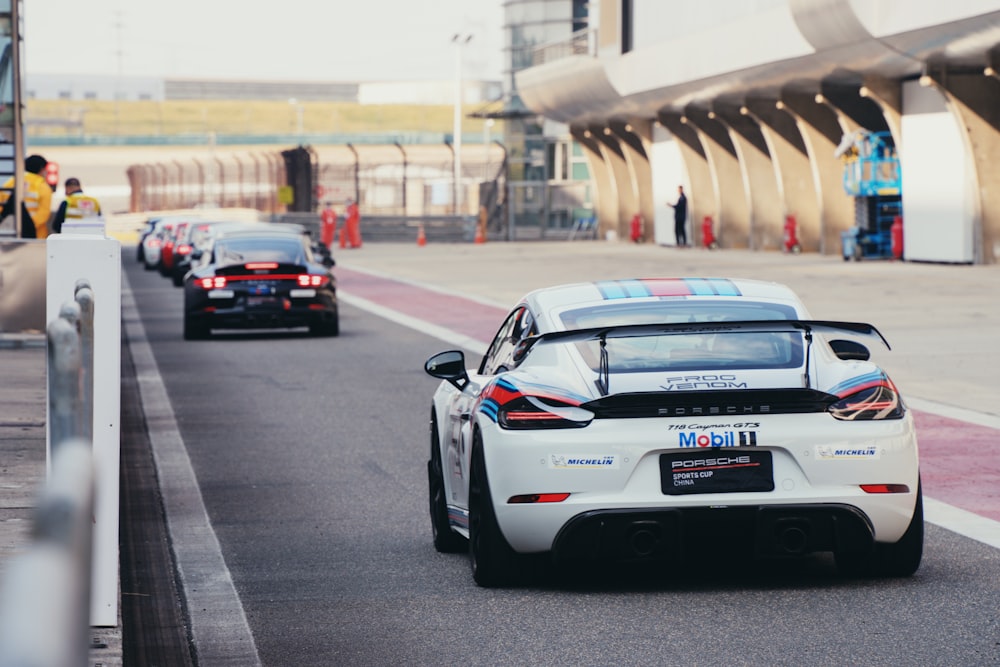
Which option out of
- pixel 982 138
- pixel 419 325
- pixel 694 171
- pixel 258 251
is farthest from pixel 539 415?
pixel 694 171

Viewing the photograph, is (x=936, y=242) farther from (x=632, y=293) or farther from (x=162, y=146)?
(x=162, y=146)

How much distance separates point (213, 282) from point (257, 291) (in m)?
0.55

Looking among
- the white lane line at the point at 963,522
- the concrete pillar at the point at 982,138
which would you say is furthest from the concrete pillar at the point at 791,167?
the white lane line at the point at 963,522

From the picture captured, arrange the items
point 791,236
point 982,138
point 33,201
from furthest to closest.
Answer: point 791,236 → point 982,138 → point 33,201

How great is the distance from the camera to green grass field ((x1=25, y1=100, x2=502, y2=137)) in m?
158

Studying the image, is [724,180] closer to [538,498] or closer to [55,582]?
[538,498]

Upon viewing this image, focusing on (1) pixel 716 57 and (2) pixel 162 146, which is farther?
(2) pixel 162 146

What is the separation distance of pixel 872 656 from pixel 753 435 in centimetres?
111

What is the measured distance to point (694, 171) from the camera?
58.9 metres

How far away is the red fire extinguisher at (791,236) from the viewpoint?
4875 cm

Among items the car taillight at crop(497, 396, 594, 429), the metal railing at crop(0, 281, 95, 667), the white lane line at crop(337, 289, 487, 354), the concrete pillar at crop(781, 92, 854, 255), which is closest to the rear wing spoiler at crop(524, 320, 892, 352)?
the car taillight at crop(497, 396, 594, 429)

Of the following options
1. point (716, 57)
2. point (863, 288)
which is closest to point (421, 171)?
point (716, 57)

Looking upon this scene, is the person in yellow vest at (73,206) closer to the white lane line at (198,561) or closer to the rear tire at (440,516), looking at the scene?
the white lane line at (198,561)

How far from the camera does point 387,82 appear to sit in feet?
644
